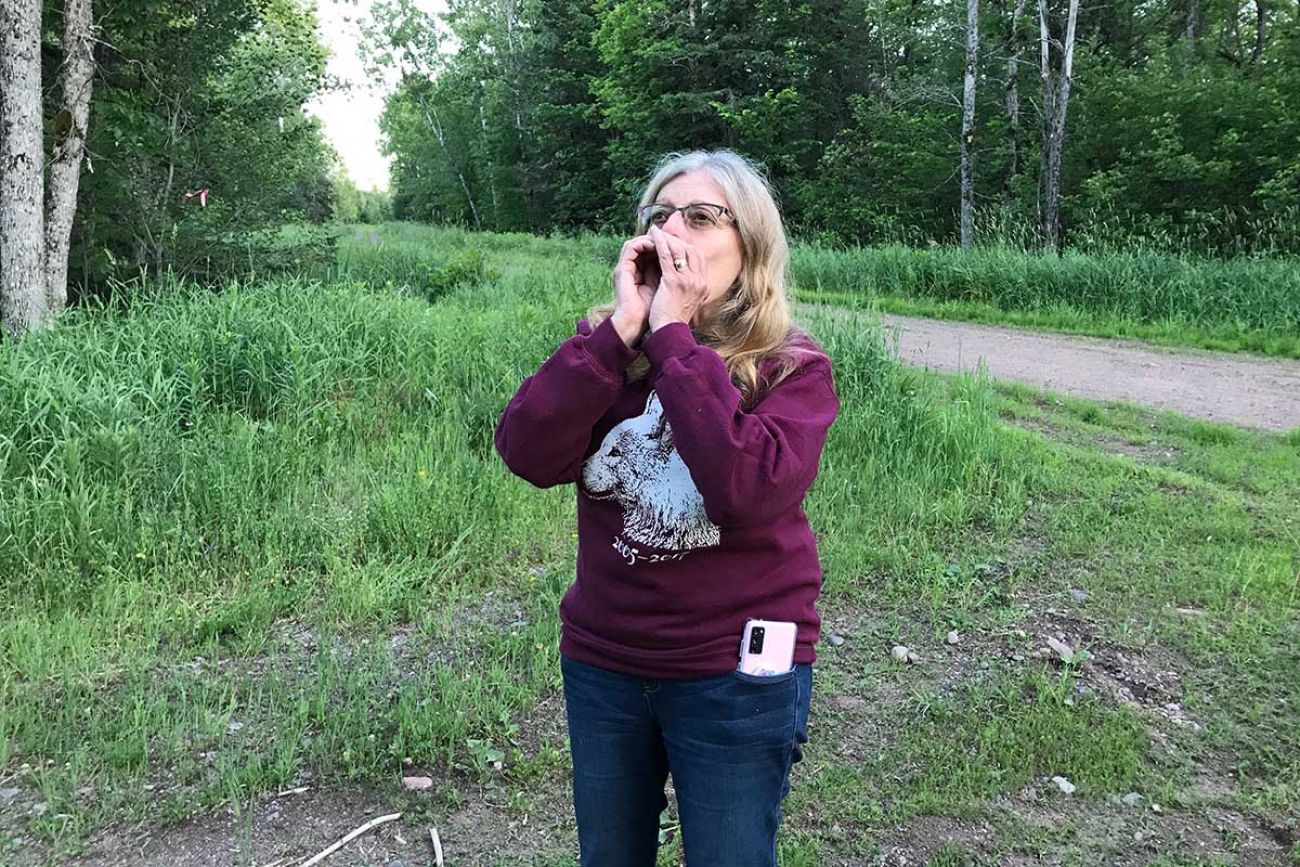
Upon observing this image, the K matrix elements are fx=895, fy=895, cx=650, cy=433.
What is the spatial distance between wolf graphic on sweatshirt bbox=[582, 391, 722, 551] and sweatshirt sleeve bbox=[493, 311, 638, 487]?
0.06 m

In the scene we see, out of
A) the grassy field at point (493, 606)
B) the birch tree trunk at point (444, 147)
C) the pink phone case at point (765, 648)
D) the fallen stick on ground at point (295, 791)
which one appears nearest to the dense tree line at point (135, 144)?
the grassy field at point (493, 606)

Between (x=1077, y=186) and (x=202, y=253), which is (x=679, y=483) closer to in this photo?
(x=202, y=253)

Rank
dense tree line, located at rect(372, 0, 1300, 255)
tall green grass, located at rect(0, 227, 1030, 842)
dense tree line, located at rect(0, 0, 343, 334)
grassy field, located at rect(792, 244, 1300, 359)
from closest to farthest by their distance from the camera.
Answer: tall green grass, located at rect(0, 227, 1030, 842)
dense tree line, located at rect(0, 0, 343, 334)
grassy field, located at rect(792, 244, 1300, 359)
dense tree line, located at rect(372, 0, 1300, 255)

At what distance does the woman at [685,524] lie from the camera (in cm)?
154

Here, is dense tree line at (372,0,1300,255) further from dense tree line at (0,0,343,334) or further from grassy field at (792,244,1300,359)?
dense tree line at (0,0,343,334)

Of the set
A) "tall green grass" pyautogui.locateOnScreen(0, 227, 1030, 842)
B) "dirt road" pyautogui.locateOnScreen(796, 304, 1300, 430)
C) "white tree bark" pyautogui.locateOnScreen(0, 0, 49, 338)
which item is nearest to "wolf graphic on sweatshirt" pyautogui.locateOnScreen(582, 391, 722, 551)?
"tall green grass" pyautogui.locateOnScreen(0, 227, 1030, 842)

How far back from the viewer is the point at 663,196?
5.93ft

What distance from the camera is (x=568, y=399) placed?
158cm

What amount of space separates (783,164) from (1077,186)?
31.8 feet

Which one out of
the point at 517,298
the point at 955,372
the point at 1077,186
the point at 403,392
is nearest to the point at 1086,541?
the point at 955,372

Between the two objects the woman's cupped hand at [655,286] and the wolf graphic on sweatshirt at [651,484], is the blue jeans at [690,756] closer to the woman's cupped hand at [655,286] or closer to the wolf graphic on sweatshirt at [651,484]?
the wolf graphic on sweatshirt at [651,484]

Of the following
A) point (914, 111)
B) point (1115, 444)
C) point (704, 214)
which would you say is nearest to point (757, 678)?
point (704, 214)

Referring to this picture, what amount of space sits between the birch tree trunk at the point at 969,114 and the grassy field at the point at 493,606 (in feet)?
42.7

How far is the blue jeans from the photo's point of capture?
5.10 feet
